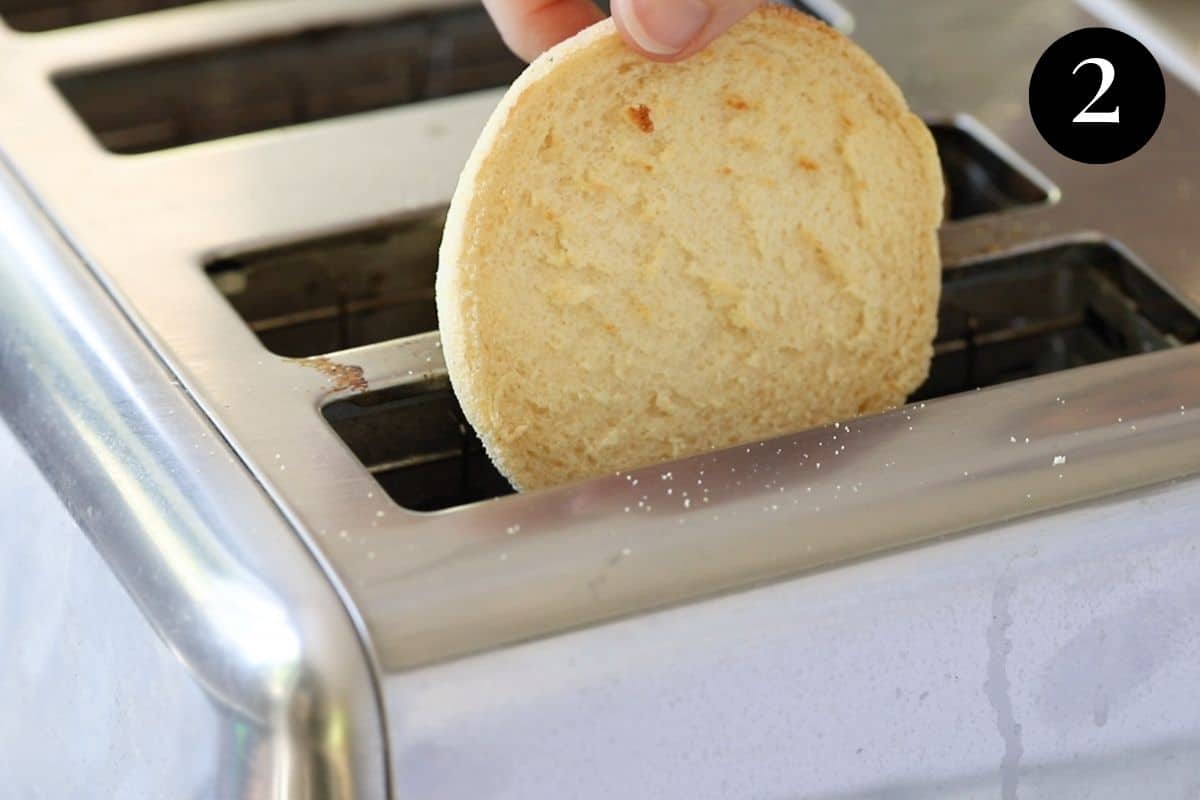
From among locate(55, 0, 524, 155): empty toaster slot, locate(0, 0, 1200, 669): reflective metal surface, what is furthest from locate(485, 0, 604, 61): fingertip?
locate(55, 0, 524, 155): empty toaster slot

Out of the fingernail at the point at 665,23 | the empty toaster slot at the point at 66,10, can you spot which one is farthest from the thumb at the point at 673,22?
the empty toaster slot at the point at 66,10

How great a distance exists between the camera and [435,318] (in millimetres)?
801

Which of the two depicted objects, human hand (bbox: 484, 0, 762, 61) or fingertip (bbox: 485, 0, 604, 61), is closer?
human hand (bbox: 484, 0, 762, 61)

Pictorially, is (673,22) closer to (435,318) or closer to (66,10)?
(435,318)

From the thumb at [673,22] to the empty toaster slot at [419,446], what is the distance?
140mm

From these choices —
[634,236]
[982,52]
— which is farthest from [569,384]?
[982,52]

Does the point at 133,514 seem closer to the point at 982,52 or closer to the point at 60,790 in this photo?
the point at 60,790

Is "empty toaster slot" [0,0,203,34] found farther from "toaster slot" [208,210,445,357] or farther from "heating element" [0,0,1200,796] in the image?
"toaster slot" [208,210,445,357]

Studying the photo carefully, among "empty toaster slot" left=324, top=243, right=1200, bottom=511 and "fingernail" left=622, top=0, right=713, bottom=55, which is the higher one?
"fingernail" left=622, top=0, right=713, bottom=55

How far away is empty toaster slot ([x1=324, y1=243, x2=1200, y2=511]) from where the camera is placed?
713 mm

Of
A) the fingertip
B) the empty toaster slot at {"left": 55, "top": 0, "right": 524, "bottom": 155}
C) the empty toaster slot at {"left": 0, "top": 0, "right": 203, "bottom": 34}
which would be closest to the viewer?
the fingertip

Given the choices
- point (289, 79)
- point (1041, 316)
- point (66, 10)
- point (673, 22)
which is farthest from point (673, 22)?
point (66, 10)

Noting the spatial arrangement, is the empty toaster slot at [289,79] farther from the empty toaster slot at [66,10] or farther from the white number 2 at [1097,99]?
the white number 2 at [1097,99]

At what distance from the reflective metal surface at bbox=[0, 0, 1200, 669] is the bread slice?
6 cm
